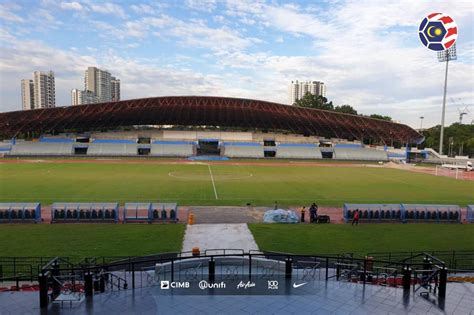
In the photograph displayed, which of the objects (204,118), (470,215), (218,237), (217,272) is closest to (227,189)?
(218,237)

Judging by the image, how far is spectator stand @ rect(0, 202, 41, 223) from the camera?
75.5 ft

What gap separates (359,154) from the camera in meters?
92.0

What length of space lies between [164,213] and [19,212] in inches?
388

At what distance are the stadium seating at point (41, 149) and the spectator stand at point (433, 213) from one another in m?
80.1

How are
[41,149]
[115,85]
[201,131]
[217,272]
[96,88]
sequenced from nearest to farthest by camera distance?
[217,272], [41,149], [201,131], [96,88], [115,85]

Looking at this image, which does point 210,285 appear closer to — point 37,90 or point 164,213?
point 164,213

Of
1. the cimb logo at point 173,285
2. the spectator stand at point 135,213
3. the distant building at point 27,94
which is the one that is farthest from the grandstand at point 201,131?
the distant building at point 27,94

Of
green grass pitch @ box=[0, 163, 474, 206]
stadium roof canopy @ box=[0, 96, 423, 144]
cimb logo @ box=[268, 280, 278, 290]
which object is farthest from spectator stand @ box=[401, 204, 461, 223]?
stadium roof canopy @ box=[0, 96, 423, 144]

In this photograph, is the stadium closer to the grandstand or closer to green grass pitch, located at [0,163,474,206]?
green grass pitch, located at [0,163,474,206]

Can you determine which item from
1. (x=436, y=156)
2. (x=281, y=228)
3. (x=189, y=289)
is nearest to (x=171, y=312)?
(x=189, y=289)

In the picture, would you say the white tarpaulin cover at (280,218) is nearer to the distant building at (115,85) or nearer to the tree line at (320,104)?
the tree line at (320,104)

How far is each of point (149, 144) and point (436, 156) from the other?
77735 millimetres

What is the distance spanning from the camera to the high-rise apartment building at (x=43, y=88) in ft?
537

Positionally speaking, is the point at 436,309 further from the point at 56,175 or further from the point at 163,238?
the point at 56,175
